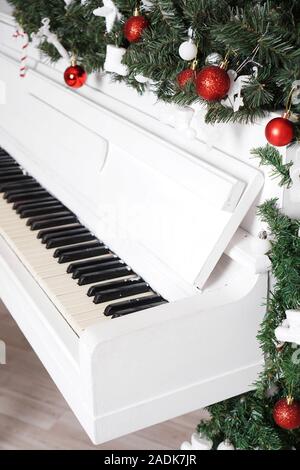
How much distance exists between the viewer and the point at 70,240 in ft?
5.36

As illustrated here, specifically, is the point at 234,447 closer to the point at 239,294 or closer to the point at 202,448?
the point at 202,448

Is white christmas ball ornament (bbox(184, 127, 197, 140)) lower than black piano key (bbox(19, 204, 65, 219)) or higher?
higher

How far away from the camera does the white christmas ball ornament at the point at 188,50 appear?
1195 millimetres

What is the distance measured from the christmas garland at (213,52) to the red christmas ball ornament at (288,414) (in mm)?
561

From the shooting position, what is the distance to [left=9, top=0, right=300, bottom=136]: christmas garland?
108 cm

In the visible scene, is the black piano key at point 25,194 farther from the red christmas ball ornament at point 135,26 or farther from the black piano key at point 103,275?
the red christmas ball ornament at point 135,26

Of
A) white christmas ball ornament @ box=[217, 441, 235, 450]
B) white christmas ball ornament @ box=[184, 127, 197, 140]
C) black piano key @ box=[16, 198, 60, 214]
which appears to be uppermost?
white christmas ball ornament @ box=[184, 127, 197, 140]

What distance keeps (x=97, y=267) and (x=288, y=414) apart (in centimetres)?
53

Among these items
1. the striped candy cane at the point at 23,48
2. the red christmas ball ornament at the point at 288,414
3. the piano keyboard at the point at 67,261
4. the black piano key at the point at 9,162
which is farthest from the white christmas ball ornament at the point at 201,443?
the striped candy cane at the point at 23,48

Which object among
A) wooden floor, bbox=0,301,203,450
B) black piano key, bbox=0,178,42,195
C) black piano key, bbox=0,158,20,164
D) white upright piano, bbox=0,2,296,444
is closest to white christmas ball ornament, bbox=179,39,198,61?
white upright piano, bbox=0,2,296,444

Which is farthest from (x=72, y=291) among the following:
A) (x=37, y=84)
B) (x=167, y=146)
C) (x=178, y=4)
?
(x=37, y=84)

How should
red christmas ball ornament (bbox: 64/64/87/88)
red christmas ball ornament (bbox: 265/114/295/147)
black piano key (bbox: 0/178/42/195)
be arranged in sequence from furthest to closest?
black piano key (bbox: 0/178/42/195) → red christmas ball ornament (bbox: 64/64/87/88) → red christmas ball ornament (bbox: 265/114/295/147)

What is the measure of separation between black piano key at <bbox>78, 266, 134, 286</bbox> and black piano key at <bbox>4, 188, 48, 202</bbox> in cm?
54

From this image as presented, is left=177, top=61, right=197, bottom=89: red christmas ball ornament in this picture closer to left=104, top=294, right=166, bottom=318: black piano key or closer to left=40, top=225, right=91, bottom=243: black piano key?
left=104, top=294, right=166, bottom=318: black piano key
